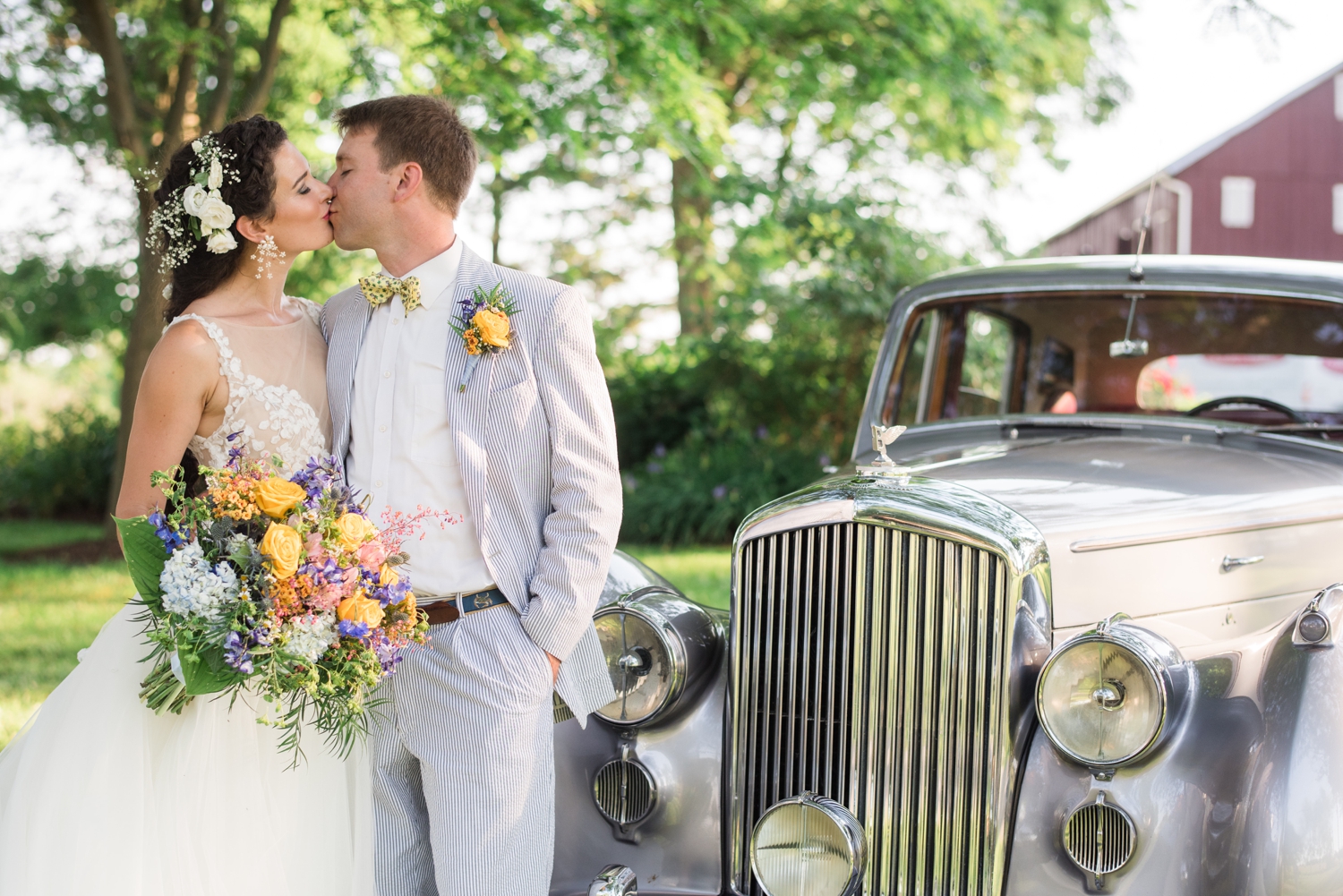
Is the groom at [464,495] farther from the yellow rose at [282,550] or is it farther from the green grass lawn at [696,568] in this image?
the green grass lawn at [696,568]

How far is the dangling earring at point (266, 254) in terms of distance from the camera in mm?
2512

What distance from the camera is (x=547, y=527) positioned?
2340 millimetres

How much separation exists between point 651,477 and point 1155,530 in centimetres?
916

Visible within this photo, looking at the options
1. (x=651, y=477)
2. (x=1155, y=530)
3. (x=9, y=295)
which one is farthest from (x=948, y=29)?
(x=9, y=295)

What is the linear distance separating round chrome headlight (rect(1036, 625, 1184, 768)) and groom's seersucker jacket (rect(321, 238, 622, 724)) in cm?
96

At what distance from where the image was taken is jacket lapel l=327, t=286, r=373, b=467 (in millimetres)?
2490

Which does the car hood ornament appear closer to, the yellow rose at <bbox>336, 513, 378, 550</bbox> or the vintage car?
the vintage car

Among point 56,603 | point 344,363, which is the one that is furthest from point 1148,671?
point 56,603

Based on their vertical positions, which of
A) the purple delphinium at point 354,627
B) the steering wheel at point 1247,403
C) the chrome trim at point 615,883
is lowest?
the chrome trim at point 615,883

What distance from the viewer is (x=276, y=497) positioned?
2.10m

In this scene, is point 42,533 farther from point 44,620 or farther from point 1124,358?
point 1124,358

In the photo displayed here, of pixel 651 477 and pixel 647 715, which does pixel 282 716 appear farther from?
pixel 651 477

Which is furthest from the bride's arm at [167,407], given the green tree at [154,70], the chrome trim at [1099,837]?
the green tree at [154,70]

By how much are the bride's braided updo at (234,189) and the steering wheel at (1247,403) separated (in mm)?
2782
